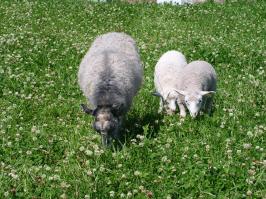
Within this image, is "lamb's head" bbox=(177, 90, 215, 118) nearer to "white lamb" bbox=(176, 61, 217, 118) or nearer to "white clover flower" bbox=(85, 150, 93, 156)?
"white lamb" bbox=(176, 61, 217, 118)

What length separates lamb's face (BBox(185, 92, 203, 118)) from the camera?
10.7m

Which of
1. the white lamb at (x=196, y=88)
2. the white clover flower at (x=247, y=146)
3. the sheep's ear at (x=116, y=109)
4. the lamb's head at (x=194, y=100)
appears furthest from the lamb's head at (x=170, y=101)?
the white clover flower at (x=247, y=146)

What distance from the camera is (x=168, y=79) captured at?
40.9 ft

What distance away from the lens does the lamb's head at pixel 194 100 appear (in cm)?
1068

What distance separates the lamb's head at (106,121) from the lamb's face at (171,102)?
2494 mm

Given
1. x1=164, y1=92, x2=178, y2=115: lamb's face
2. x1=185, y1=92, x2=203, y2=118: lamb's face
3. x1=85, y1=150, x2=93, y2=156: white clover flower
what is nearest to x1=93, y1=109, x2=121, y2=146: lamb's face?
x1=85, y1=150, x2=93, y2=156: white clover flower

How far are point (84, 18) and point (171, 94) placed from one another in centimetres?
1067

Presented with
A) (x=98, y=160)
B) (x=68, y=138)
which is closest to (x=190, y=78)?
(x=68, y=138)

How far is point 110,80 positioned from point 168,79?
2959 millimetres

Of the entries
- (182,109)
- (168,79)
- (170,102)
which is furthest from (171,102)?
(168,79)

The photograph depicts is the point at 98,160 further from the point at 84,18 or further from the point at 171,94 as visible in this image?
the point at 84,18

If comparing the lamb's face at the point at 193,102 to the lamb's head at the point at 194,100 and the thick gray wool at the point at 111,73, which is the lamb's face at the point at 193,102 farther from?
the thick gray wool at the point at 111,73

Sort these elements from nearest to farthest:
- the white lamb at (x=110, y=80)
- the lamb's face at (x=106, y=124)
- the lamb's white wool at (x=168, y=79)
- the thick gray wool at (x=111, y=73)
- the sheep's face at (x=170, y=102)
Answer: the lamb's face at (x=106, y=124)
the white lamb at (x=110, y=80)
the thick gray wool at (x=111, y=73)
the sheep's face at (x=170, y=102)
the lamb's white wool at (x=168, y=79)

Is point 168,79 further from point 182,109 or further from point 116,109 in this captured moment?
point 116,109
